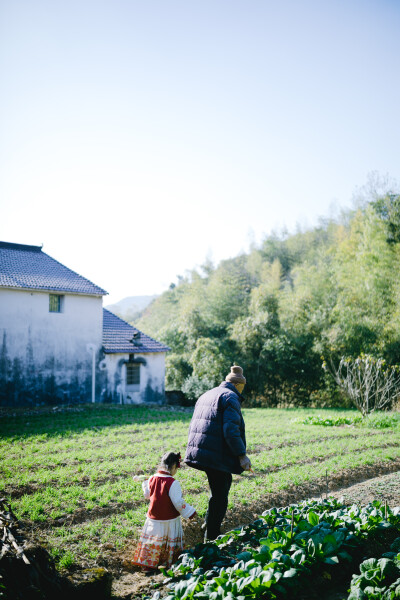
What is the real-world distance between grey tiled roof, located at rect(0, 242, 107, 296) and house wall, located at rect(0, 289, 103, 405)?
14.1 inches

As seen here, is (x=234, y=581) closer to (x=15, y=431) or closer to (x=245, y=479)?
(x=245, y=479)

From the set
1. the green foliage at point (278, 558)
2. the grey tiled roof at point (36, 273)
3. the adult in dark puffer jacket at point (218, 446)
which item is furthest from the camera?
the grey tiled roof at point (36, 273)

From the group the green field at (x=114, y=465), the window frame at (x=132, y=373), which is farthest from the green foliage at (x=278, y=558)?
the window frame at (x=132, y=373)

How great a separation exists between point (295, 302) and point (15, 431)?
13024 millimetres

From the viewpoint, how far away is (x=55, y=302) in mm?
16453

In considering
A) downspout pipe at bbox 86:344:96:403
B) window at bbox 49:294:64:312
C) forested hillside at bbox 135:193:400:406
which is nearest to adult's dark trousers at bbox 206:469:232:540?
forested hillside at bbox 135:193:400:406

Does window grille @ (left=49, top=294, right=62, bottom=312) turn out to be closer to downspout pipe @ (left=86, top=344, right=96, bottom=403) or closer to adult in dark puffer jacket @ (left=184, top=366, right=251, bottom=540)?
downspout pipe @ (left=86, top=344, right=96, bottom=403)

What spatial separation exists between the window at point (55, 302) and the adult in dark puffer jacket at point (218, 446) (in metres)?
13.6

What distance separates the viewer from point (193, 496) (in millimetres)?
5121

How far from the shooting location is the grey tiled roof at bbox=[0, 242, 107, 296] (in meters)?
15.7

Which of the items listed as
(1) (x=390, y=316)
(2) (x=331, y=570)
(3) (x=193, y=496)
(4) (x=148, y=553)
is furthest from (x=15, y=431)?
(1) (x=390, y=316)

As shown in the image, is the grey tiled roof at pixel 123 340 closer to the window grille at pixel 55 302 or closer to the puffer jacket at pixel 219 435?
the window grille at pixel 55 302

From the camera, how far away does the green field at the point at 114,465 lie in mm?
4309

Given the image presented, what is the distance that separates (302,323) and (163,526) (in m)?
15.6
